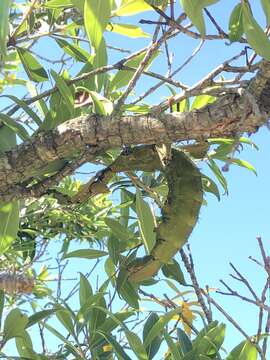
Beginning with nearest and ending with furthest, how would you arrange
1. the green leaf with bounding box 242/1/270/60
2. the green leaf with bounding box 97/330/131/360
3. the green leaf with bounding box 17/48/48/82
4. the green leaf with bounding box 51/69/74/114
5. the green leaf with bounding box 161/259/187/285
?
1. the green leaf with bounding box 242/1/270/60
2. the green leaf with bounding box 51/69/74/114
3. the green leaf with bounding box 97/330/131/360
4. the green leaf with bounding box 17/48/48/82
5. the green leaf with bounding box 161/259/187/285

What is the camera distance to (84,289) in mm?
1496

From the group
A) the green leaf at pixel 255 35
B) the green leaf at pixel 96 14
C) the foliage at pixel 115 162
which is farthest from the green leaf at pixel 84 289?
the green leaf at pixel 255 35

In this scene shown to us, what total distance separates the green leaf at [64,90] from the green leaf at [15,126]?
0.10 metres

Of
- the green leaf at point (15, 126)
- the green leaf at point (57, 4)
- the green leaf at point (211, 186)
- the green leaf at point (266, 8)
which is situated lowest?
the green leaf at point (211, 186)

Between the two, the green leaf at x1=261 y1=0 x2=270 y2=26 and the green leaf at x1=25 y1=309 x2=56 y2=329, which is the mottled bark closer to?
the green leaf at x1=261 y1=0 x2=270 y2=26

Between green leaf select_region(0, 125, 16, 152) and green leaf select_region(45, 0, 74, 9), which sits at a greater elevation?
green leaf select_region(45, 0, 74, 9)

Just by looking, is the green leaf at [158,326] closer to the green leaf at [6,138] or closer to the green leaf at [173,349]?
the green leaf at [173,349]

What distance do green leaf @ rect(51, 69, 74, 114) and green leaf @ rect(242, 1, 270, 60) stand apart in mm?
378

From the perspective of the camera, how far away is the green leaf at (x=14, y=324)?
52.6 inches

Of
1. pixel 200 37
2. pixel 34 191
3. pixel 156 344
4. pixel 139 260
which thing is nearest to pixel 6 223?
pixel 34 191

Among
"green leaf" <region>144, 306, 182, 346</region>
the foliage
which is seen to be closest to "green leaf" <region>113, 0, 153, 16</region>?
the foliage

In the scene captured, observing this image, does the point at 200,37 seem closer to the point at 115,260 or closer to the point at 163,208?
the point at 163,208

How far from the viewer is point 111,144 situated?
104 centimetres

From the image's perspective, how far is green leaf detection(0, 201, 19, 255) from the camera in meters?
1.25
